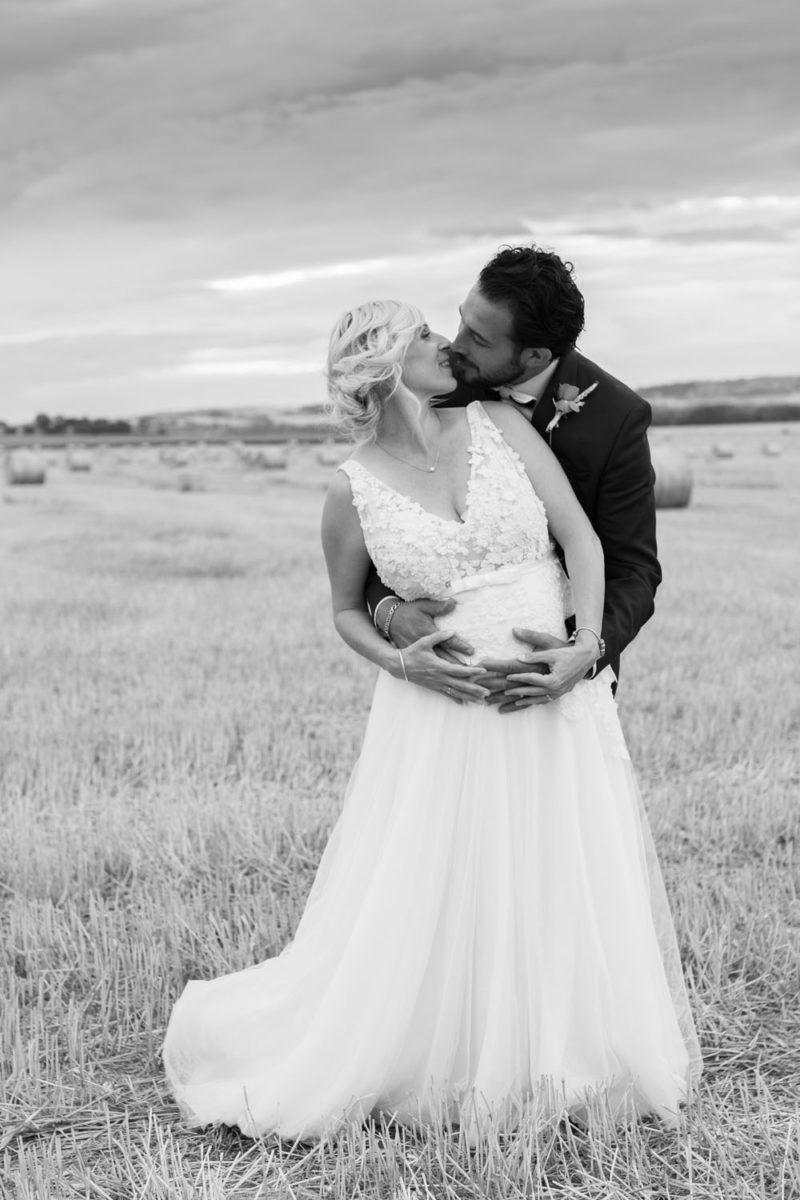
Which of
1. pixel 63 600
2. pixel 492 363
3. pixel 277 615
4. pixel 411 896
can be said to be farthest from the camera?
pixel 63 600

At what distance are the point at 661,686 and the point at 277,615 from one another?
14.2 feet

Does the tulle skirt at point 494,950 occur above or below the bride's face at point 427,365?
below

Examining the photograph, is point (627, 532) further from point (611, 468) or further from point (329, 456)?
point (329, 456)

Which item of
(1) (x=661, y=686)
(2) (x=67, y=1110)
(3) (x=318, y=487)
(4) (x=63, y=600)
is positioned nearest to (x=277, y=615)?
(4) (x=63, y=600)

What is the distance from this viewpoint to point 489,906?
3.57 m

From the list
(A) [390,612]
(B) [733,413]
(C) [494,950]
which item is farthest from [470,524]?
(B) [733,413]

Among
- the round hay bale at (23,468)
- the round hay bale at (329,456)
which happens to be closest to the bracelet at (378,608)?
the round hay bale at (23,468)

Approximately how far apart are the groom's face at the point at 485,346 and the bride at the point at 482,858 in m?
0.14

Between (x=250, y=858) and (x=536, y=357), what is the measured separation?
3086 millimetres

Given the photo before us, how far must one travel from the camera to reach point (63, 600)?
42.4ft

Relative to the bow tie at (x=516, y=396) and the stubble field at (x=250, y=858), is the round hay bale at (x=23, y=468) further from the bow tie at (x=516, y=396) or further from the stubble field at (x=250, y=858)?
the bow tie at (x=516, y=396)

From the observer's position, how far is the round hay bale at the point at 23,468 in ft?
97.9

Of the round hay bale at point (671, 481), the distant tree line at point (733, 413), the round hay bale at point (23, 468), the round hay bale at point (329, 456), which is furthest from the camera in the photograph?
the distant tree line at point (733, 413)

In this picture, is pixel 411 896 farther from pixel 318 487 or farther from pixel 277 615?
pixel 318 487
